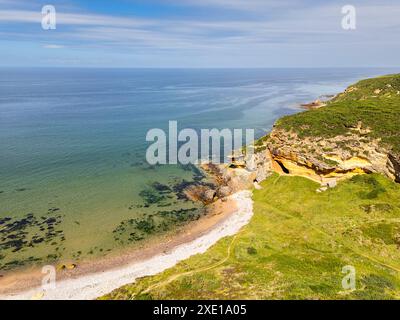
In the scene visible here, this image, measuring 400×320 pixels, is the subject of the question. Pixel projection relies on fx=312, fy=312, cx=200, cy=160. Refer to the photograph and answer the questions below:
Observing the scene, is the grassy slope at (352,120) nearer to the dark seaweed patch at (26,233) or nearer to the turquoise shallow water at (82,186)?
the turquoise shallow water at (82,186)

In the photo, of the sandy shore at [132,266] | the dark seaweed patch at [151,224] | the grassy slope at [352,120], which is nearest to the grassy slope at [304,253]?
the sandy shore at [132,266]

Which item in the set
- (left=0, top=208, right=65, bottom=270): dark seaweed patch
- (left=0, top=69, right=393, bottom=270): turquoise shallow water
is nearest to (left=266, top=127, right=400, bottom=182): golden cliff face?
(left=0, top=69, right=393, bottom=270): turquoise shallow water

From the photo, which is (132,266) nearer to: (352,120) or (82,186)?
(82,186)

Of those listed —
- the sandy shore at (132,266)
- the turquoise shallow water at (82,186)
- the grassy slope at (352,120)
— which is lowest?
the sandy shore at (132,266)

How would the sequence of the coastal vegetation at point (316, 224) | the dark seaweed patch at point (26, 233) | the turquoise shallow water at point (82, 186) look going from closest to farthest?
the coastal vegetation at point (316, 224), the dark seaweed patch at point (26, 233), the turquoise shallow water at point (82, 186)

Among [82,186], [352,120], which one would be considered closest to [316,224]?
[352,120]

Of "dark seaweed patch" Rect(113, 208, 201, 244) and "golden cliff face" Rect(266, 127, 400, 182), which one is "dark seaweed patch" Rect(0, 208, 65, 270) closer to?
"dark seaweed patch" Rect(113, 208, 201, 244)

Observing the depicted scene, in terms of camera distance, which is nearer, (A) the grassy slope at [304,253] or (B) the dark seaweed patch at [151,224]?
(A) the grassy slope at [304,253]
